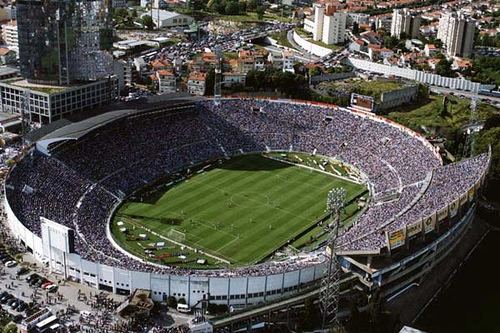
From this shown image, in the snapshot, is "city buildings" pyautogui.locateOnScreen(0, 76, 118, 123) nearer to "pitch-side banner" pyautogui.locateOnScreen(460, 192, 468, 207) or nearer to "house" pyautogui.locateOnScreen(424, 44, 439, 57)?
"pitch-side banner" pyautogui.locateOnScreen(460, 192, 468, 207)

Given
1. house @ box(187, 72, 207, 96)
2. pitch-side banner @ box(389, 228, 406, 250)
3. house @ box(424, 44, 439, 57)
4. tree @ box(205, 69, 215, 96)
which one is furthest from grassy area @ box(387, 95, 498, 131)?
pitch-side banner @ box(389, 228, 406, 250)

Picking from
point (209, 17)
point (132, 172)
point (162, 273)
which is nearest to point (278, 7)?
point (209, 17)

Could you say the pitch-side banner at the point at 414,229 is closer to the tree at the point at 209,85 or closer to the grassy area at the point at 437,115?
the grassy area at the point at 437,115

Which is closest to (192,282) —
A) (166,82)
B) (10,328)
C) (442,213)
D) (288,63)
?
(10,328)

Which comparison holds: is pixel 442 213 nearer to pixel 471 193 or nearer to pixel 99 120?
pixel 471 193

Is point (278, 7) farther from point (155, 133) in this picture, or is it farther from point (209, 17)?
point (155, 133)

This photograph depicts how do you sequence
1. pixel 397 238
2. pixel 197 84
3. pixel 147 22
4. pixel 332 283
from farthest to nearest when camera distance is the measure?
pixel 147 22, pixel 197 84, pixel 397 238, pixel 332 283

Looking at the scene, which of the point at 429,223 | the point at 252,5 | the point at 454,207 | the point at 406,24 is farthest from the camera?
the point at 252,5
